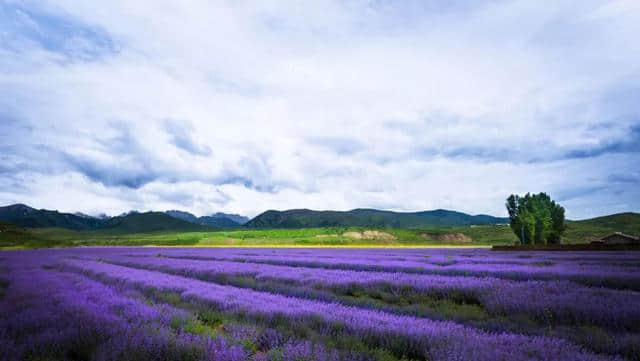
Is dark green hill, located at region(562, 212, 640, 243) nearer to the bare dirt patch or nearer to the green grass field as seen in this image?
the green grass field

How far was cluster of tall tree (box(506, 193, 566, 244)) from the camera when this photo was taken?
54.9 m

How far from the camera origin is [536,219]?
186ft

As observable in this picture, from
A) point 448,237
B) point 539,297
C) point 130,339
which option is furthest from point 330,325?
point 448,237

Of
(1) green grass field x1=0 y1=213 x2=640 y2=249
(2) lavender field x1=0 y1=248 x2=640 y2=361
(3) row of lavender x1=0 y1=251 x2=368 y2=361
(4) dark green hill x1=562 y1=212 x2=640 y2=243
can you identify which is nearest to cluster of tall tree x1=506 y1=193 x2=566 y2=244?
(1) green grass field x1=0 y1=213 x2=640 y2=249

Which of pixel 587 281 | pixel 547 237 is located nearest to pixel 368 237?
pixel 547 237

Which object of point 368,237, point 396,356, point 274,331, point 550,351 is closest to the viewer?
point 550,351

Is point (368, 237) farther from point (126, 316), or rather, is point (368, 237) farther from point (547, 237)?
point (126, 316)

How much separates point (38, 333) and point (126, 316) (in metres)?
1.40

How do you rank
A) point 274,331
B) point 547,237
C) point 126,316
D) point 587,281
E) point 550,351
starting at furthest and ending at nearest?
point 547,237, point 587,281, point 126,316, point 274,331, point 550,351

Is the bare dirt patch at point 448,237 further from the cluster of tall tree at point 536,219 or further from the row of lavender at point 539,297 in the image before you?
the row of lavender at point 539,297

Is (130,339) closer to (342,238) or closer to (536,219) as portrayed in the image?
(536,219)

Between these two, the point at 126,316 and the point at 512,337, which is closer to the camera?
the point at 512,337

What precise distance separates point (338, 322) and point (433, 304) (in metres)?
3.76

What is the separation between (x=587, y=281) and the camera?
35.6 ft
